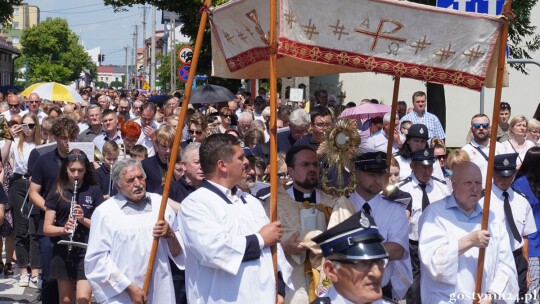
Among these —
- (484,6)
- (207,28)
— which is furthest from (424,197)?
(207,28)

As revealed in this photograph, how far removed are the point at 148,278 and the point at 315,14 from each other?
2.15 m

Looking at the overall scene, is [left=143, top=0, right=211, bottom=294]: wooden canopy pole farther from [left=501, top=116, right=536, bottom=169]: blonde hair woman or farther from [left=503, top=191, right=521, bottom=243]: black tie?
[left=501, top=116, right=536, bottom=169]: blonde hair woman

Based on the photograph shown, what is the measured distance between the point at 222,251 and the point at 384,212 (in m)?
1.43

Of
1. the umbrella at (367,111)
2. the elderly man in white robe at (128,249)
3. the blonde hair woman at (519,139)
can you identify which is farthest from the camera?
the umbrella at (367,111)

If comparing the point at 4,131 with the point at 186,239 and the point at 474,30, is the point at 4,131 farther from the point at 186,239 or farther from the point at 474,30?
the point at 474,30

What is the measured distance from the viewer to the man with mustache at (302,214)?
635cm

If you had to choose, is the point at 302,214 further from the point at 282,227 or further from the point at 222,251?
the point at 222,251

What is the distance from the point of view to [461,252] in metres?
6.35

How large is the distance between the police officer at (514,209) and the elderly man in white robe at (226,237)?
97.0 inches

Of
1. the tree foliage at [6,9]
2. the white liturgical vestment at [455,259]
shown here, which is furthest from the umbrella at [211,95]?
the tree foliage at [6,9]

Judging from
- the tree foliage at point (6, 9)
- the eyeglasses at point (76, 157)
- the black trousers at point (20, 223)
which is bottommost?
the black trousers at point (20, 223)

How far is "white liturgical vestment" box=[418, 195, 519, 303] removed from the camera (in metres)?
6.39

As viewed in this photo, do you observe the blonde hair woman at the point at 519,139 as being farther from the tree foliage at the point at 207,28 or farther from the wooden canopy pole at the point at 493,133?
the wooden canopy pole at the point at 493,133

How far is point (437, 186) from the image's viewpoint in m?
9.27
